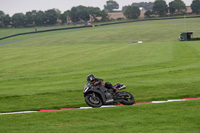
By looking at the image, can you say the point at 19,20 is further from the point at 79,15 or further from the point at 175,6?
the point at 175,6

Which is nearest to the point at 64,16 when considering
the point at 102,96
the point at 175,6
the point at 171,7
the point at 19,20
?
the point at 19,20

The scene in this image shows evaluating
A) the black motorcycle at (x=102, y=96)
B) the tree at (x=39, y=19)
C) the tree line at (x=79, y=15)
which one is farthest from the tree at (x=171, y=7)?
the black motorcycle at (x=102, y=96)

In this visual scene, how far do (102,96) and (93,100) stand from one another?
50 centimetres

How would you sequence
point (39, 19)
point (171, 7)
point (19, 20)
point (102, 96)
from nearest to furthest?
point (102, 96) → point (39, 19) → point (19, 20) → point (171, 7)

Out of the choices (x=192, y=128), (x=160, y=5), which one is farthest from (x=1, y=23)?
(x=192, y=128)

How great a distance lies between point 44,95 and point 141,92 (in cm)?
509

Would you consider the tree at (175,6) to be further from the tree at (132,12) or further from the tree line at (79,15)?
the tree at (132,12)

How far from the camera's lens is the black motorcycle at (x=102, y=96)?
41.2 ft

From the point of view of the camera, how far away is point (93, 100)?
1278cm

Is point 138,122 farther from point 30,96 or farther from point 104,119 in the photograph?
point 30,96

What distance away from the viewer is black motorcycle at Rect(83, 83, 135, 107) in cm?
1256

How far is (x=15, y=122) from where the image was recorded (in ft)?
36.2

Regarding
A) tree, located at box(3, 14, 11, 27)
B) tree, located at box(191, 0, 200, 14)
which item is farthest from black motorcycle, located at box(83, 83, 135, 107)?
tree, located at box(3, 14, 11, 27)

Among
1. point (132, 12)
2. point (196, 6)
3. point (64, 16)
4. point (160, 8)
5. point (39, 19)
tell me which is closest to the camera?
point (196, 6)
